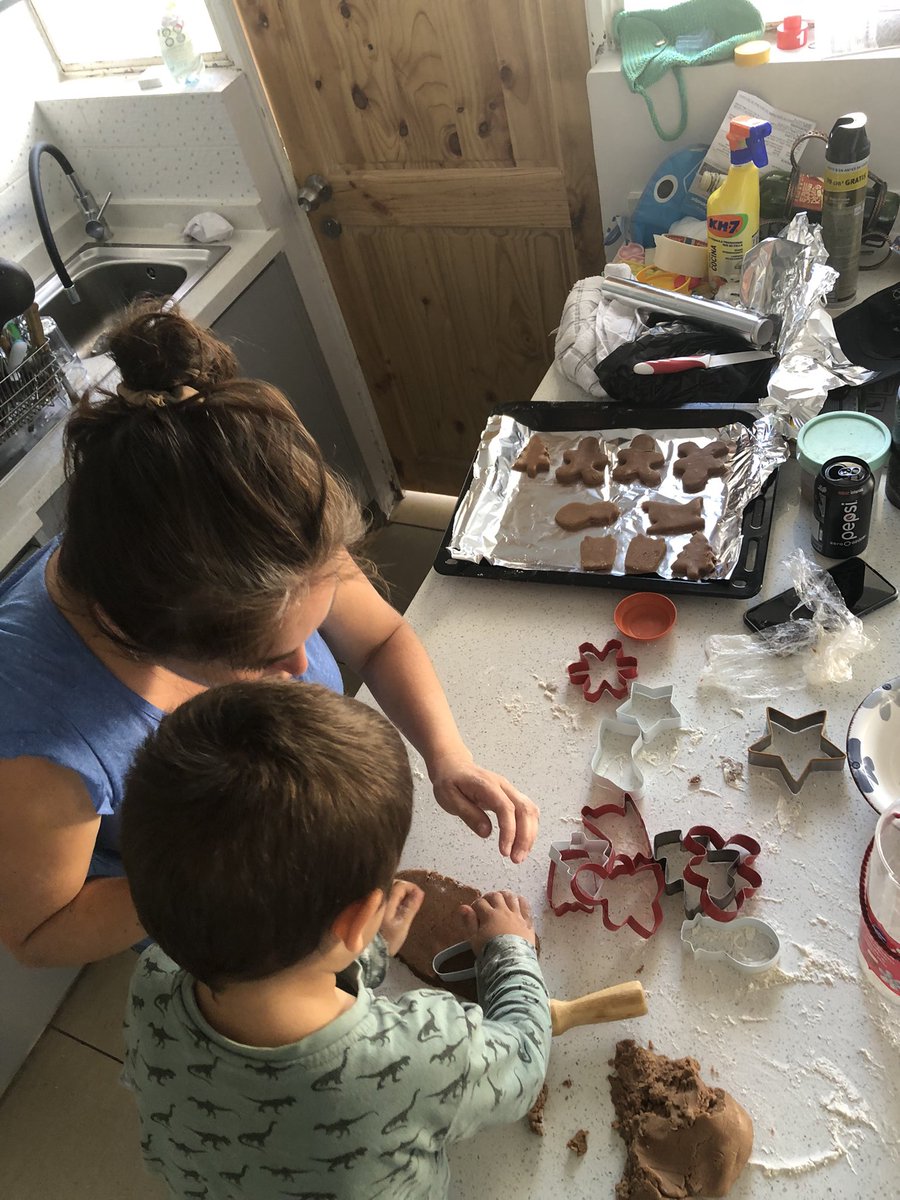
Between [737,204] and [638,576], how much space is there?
25.0 inches

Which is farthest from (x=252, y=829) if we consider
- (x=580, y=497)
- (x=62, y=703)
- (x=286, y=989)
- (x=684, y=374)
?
(x=684, y=374)

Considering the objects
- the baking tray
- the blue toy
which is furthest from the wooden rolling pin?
the blue toy

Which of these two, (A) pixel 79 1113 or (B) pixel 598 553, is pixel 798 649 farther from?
(A) pixel 79 1113

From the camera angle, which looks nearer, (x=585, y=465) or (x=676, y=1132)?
(x=676, y=1132)

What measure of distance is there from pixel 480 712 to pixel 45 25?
1865 mm

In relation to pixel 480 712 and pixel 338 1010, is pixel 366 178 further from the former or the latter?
pixel 338 1010

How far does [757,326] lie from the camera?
4.30ft

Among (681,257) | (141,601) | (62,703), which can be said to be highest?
(141,601)

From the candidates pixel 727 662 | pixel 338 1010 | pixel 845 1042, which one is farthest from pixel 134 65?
pixel 845 1042

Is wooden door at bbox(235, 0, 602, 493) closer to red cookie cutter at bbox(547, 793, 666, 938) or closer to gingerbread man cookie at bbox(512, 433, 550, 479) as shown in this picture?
gingerbread man cookie at bbox(512, 433, 550, 479)

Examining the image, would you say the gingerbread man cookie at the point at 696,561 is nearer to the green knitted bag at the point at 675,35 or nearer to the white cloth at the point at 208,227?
the green knitted bag at the point at 675,35

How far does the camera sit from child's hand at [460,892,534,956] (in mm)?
852

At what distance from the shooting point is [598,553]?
47.1 inches

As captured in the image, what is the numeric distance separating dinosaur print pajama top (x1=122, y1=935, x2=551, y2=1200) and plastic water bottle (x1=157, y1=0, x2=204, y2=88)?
1.79m
